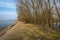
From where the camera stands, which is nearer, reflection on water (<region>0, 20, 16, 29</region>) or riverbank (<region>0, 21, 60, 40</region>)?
riverbank (<region>0, 21, 60, 40</region>)

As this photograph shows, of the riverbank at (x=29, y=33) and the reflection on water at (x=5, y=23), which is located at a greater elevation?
the reflection on water at (x=5, y=23)

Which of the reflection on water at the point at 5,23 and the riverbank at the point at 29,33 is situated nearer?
the riverbank at the point at 29,33

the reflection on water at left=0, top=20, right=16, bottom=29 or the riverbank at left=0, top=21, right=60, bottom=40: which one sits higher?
the reflection on water at left=0, top=20, right=16, bottom=29

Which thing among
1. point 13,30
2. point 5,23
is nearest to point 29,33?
point 13,30

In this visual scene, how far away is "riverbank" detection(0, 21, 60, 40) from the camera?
2.12 metres

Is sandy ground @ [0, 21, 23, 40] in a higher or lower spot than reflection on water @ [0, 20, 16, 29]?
lower

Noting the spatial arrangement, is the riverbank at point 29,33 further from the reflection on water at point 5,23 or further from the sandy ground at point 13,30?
the reflection on water at point 5,23

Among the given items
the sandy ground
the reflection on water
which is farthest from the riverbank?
the reflection on water

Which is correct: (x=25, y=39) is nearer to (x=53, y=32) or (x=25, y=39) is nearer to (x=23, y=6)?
(x=53, y=32)

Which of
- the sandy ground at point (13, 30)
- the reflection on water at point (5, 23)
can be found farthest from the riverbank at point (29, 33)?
the reflection on water at point (5, 23)

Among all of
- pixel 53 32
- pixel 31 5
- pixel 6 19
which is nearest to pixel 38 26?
pixel 53 32

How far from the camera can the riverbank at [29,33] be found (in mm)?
2125

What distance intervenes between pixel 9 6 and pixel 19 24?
41cm

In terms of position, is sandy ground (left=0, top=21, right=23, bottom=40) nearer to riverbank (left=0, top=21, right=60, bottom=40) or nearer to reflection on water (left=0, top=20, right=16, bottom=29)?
riverbank (left=0, top=21, right=60, bottom=40)
